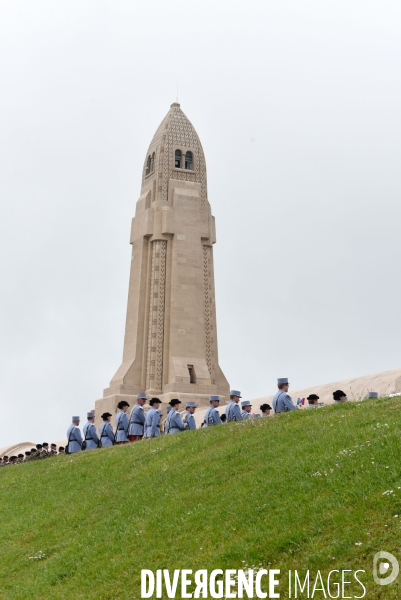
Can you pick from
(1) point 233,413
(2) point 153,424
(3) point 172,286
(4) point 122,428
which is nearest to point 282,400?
(1) point 233,413

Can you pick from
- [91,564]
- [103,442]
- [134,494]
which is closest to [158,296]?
[103,442]

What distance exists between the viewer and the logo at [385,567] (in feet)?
23.5

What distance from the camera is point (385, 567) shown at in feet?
23.8

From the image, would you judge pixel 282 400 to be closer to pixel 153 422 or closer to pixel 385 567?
pixel 153 422

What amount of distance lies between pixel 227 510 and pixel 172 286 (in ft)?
96.5

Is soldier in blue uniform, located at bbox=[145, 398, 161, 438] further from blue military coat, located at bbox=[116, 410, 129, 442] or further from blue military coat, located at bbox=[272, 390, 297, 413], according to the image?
blue military coat, located at bbox=[272, 390, 297, 413]

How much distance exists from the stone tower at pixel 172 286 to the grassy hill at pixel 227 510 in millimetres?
22420

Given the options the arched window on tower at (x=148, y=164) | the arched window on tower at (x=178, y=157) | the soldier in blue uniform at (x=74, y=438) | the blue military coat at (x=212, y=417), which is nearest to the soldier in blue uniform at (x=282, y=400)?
the blue military coat at (x=212, y=417)

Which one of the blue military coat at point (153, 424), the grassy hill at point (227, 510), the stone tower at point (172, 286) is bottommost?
the grassy hill at point (227, 510)

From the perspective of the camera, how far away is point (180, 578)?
8.62 m

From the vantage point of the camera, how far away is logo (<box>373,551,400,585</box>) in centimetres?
716

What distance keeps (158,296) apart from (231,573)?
102ft

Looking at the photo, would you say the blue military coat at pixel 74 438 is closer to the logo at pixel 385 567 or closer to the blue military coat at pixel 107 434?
the blue military coat at pixel 107 434

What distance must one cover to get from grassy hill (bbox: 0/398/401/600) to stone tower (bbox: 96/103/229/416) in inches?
883
